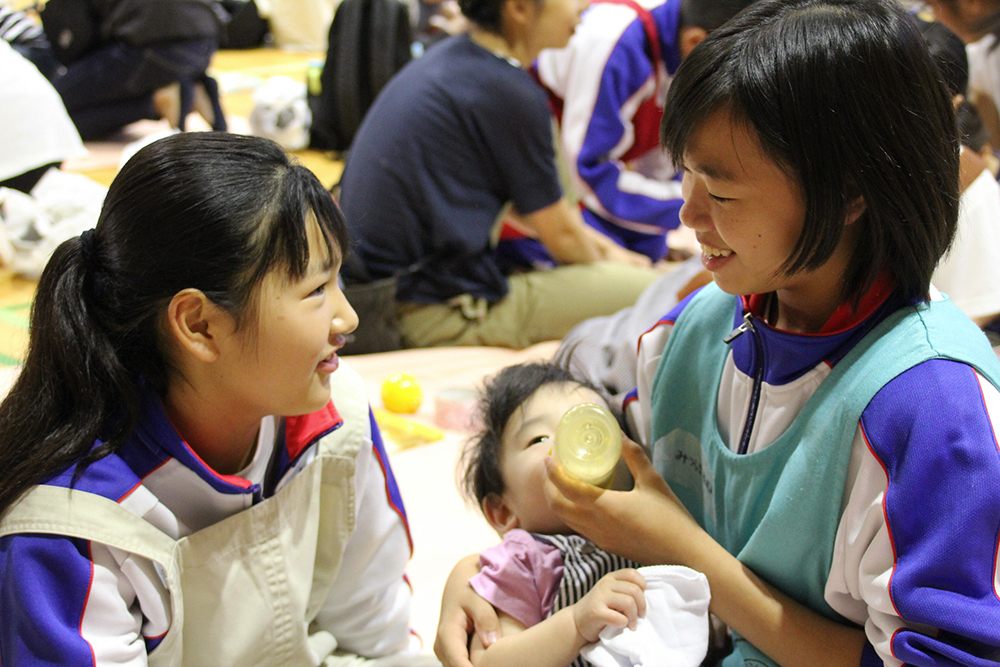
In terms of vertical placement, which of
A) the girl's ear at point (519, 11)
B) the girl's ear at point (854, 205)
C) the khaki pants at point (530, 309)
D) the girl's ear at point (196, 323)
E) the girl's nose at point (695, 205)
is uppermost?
the girl's ear at point (854, 205)

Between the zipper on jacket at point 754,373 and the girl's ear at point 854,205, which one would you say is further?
the zipper on jacket at point 754,373

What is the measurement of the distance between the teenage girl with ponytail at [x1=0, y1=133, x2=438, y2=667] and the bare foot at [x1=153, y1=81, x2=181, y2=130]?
10.8 ft

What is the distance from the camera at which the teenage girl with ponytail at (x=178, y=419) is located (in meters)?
0.82

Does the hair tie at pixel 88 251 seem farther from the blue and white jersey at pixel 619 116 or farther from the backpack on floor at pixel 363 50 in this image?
the backpack on floor at pixel 363 50

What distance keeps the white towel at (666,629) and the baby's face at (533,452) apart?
226 millimetres

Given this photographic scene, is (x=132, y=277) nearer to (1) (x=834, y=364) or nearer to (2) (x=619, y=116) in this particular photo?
(1) (x=834, y=364)

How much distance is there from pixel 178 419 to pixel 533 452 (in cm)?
41

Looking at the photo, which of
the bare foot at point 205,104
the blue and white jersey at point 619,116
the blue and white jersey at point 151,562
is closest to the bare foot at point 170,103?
the bare foot at point 205,104

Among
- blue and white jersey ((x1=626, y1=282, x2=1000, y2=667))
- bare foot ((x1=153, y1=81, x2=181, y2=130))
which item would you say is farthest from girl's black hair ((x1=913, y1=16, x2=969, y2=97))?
bare foot ((x1=153, y1=81, x2=181, y2=130))

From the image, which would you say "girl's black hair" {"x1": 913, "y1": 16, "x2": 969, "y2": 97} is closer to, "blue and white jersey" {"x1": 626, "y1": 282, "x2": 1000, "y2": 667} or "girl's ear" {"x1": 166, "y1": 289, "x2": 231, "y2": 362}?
"blue and white jersey" {"x1": 626, "y1": 282, "x2": 1000, "y2": 667}

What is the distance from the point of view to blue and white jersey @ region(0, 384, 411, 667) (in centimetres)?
80

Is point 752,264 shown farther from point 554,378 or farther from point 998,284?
point 998,284

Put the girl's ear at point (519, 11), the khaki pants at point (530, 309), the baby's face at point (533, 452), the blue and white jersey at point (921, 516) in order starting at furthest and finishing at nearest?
the khaki pants at point (530, 309) < the girl's ear at point (519, 11) < the baby's face at point (533, 452) < the blue and white jersey at point (921, 516)

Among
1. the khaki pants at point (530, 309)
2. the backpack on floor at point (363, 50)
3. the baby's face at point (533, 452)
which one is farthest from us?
the backpack on floor at point (363, 50)
